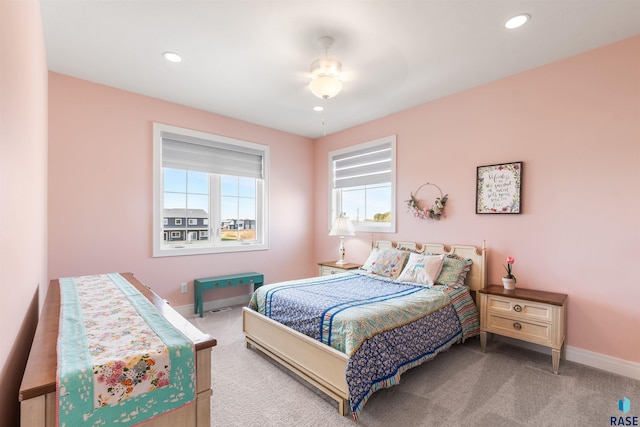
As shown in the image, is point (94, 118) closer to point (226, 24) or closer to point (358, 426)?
point (226, 24)

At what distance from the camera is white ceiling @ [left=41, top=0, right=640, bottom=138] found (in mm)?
2068

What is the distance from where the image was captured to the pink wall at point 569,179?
2402 mm

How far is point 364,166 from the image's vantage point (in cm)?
447

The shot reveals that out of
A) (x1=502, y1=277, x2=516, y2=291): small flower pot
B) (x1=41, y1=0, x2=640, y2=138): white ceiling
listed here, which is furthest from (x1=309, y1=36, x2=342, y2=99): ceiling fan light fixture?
(x1=502, y1=277, x2=516, y2=291): small flower pot

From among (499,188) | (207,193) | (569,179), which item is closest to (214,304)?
(207,193)

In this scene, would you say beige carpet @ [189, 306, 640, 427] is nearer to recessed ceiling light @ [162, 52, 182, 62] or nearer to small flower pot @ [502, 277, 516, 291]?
small flower pot @ [502, 277, 516, 291]

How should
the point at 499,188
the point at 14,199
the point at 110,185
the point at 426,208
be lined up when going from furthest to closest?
the point at 426,208 → the point at 110,185 → the point at 499,188 → the point at 14,199

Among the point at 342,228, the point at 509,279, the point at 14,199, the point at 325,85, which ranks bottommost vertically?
the point at 509,279

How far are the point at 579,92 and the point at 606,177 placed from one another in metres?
0.78

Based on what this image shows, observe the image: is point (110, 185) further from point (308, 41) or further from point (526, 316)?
point (526, 316)

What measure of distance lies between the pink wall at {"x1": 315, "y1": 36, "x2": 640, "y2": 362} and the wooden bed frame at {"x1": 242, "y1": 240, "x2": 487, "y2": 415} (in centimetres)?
15

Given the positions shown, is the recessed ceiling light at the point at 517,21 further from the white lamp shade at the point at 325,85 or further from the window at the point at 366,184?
the window at the point at 366,184

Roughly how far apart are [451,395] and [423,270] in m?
1.22

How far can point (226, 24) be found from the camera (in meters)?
2.24
